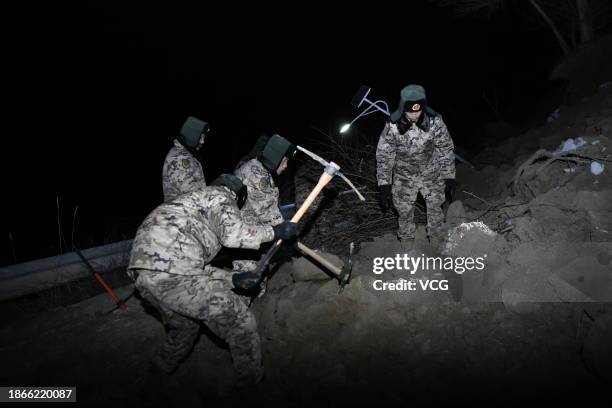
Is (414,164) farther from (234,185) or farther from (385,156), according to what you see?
(234,185)

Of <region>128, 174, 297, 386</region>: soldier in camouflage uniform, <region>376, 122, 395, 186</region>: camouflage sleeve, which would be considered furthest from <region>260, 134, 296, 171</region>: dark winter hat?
<region>376, 122, 395, 186</region>: camouflage sleeve

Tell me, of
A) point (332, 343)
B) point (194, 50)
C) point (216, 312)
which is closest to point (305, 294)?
point (332, 343)

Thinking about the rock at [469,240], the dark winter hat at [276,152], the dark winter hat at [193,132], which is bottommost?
the rock at [469,240]

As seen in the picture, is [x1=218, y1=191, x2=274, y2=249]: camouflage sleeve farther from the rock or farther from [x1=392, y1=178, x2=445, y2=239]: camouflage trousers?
[x1=392, y1=178, x2=445, y2=239]: camouflage trousers

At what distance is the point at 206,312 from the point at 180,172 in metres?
2.38

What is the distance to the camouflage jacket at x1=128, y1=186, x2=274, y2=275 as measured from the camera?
2979mm

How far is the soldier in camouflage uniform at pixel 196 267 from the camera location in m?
2.99

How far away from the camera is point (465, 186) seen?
6.68 m

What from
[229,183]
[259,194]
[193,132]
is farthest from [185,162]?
[229,183]

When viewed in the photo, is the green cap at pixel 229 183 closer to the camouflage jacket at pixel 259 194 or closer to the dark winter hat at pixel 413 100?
the camouflage jacket at pixel 259 194

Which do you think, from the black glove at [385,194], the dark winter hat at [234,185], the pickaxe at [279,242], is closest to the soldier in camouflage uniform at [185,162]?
the dark winter hat at [234,185]

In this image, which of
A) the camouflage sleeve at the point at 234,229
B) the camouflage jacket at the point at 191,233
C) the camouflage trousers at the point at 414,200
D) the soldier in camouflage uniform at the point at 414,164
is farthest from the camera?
the camouflage trousers at the point at 414,200

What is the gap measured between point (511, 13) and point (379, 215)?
27.1 ft

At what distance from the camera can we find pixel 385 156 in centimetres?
466
